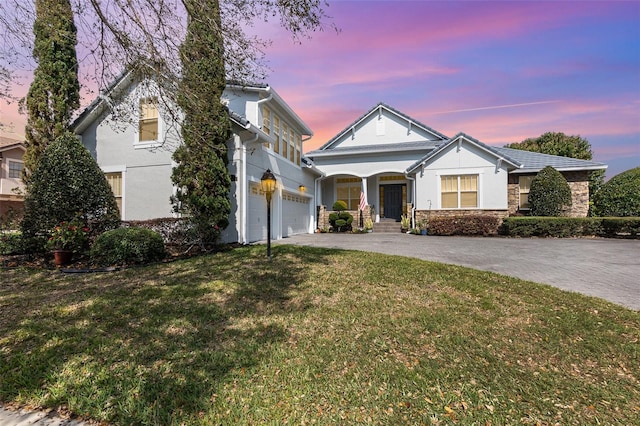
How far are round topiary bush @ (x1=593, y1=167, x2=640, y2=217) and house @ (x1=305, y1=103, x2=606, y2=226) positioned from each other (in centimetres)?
85

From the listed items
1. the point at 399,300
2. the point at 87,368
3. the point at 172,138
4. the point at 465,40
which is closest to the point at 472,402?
the point at 399,300

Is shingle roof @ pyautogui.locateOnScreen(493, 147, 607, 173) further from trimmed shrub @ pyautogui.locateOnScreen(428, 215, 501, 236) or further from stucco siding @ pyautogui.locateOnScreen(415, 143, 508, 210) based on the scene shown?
trimmed shrub @ pyautogui.locateOnScreen(428, 215, 501, 236)

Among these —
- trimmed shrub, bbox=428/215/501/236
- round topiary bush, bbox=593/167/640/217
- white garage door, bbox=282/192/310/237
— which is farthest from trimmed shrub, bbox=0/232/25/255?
round topiary bush, bbox=593/167/640/217

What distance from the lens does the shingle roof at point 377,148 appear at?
721 inches

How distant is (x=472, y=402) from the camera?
2555mm

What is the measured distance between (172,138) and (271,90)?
13.2ft

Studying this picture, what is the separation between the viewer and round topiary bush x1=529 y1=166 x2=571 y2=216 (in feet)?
50.4

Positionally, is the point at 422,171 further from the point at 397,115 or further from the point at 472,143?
the point at 397,115

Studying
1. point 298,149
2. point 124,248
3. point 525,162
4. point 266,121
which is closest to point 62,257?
point 124,248

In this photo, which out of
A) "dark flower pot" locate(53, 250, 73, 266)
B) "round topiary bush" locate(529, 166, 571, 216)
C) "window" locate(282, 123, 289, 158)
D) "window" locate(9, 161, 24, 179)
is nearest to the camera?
"dark flower pot" locate(53, 250, 73, 266)

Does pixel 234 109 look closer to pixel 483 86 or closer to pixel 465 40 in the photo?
pixel 465 40

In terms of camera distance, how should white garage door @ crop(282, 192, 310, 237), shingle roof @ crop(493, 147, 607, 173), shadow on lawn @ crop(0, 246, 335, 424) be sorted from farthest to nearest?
1. shingle roof @ crop(493, 147, 607, 173)
2. white garage door @ crop(282, 192, 310, 237)
3. shadow on lawn @ crop(0, 246, 335, 424)

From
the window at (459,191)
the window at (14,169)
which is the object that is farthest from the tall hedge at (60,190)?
the window at (14,169)

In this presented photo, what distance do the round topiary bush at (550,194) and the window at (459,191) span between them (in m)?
2.90
